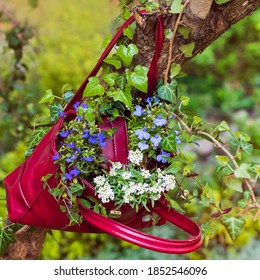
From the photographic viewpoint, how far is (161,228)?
8.73 ft

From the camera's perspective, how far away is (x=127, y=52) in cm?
119

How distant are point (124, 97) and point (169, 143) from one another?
129 millimetres

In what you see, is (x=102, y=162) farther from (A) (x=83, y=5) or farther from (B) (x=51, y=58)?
(A) (x=83, y=5)

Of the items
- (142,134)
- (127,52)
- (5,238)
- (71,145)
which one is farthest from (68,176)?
(5,238)

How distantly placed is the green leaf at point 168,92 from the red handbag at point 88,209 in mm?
26

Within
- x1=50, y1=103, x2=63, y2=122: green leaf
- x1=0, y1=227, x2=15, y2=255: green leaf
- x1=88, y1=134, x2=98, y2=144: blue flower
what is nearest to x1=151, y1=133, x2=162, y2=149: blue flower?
x1=88, y1=134, x2=98, y2=144: blue flower

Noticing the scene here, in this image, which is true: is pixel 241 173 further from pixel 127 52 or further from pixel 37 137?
pixel 37 137

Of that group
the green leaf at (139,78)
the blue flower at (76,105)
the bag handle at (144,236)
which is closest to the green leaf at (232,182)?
the bag handle at (144,236)

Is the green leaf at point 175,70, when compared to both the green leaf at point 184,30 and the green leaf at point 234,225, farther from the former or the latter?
the green leaf at point 234,225

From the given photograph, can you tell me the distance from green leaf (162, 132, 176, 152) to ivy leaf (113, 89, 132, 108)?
10 centimetres

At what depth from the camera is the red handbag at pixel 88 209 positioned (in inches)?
44.0

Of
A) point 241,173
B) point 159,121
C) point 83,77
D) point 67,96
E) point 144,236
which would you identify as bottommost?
point 144,236

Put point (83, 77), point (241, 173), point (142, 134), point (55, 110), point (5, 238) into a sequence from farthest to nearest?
point (83, 77)
point (5, 238)
point (55, 110)
point (142, 134)
point (241, 173)
